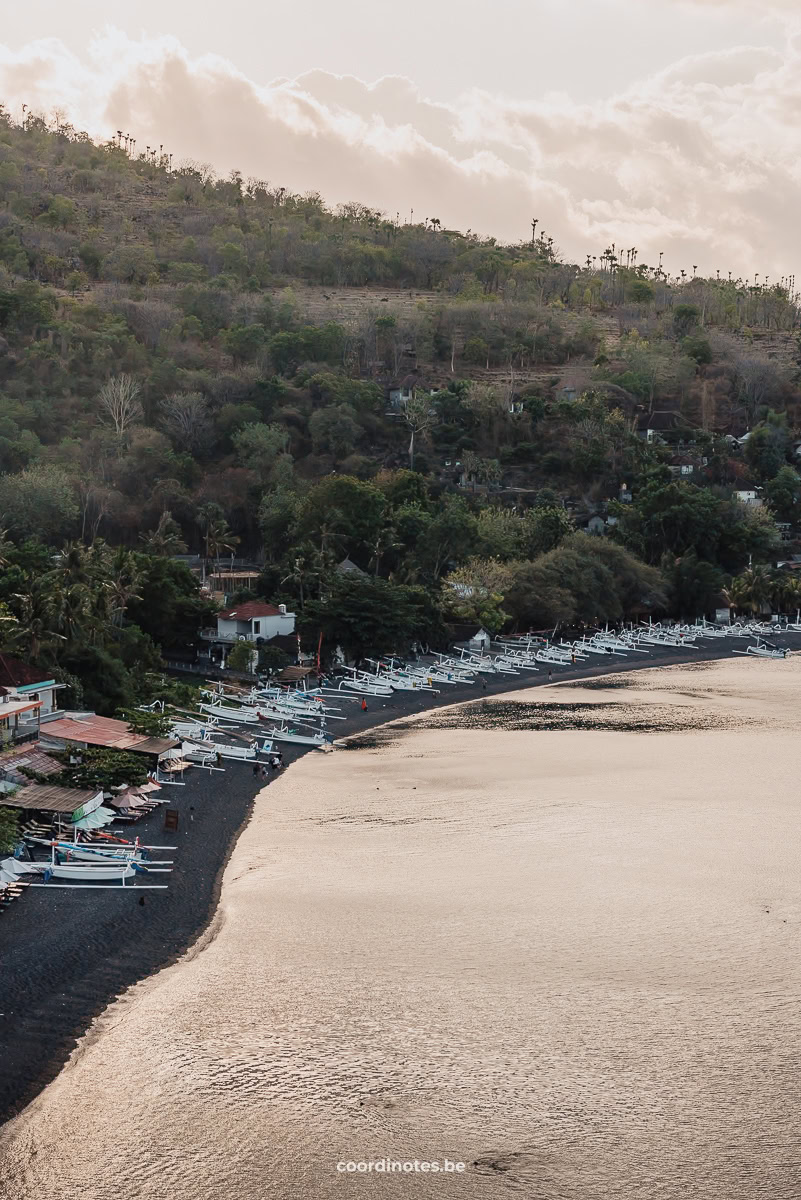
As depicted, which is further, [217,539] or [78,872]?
[217,539]

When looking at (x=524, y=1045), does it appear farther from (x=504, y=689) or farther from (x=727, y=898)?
(x=504, y=689)

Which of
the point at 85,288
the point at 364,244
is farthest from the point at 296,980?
the point at 364,244

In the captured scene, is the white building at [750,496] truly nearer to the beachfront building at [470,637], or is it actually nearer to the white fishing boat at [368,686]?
the beachfront building at [470,637]

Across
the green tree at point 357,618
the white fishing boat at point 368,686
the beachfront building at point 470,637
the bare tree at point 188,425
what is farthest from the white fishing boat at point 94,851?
the bare tree at point 188,425

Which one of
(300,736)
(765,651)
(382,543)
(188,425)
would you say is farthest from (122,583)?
(188,425)

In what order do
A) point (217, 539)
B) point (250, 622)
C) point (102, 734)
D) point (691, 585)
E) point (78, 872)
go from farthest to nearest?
point (691, 585)
point (217, 539)
point (250, 622)
point (102, 734)
point (78, 872)

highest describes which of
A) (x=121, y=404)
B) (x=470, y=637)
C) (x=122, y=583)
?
(x=121, y=404)

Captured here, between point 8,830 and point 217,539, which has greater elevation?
point 217,539

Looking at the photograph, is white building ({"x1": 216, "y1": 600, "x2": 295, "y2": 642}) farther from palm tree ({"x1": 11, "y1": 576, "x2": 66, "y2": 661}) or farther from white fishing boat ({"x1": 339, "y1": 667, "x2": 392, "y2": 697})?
palm tree ({"x1": 11, "y1": 576, "x2": 66, "y2": 661})

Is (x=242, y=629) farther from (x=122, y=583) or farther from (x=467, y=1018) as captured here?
(x=467, y=1018)
